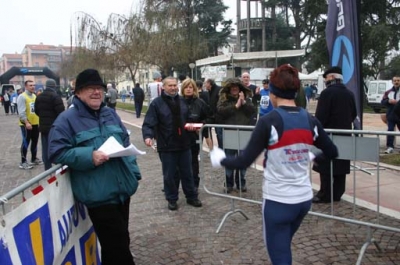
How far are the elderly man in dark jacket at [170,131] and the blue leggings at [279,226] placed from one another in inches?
111

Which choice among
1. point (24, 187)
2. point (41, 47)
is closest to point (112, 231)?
point (24, 187)

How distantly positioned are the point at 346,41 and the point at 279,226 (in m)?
4.39

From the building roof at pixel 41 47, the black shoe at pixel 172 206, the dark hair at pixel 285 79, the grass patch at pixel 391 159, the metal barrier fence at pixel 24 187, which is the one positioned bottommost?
the black shoe at pixel 172 206

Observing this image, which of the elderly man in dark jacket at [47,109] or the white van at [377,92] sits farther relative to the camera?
the white van at [377,92]

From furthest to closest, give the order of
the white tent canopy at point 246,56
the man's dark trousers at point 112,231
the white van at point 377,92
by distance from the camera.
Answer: the white tent canopy at point 246,56 → the white van at point 377,92 → the man's dark trousers at point 112,231

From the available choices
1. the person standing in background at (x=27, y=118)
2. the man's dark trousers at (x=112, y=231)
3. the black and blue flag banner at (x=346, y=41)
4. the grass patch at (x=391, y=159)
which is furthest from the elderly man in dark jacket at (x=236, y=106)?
the person standing in background at (x=27, y=118)

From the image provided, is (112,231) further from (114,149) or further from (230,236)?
(230,236)

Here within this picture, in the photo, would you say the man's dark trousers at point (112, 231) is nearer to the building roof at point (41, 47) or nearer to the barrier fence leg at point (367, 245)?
the barrier fence leg at point (367, 245)

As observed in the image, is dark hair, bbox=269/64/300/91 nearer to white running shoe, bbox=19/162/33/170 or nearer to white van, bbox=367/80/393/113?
white running shoe, bbox=19/162/33/170

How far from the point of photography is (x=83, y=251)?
10.6 feet

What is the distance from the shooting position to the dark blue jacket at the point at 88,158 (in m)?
2.87

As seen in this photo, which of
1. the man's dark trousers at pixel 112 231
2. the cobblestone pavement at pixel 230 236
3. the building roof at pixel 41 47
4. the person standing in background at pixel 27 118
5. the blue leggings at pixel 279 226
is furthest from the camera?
the building roof at pixel 41 47

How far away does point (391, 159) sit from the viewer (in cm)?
805

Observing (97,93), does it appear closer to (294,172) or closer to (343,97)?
(294,172)
